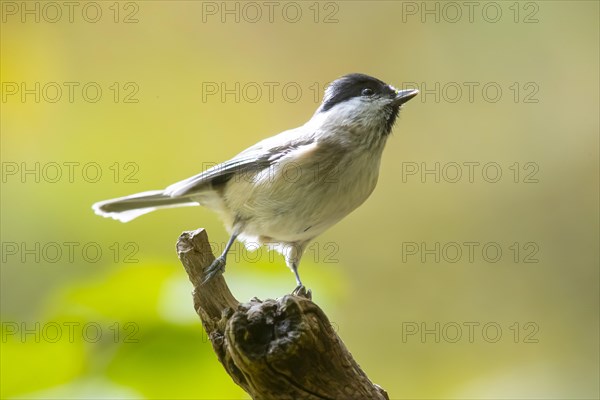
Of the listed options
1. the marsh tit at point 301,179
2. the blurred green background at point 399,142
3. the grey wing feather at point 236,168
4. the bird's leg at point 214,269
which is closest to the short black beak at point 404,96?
the marsh tit at point 301,179

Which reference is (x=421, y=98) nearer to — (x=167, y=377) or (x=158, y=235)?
(x=158, y=235)

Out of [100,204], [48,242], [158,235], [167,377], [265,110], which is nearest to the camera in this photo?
[167,377]

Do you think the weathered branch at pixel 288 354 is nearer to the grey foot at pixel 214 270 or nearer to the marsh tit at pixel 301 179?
the grey foot at pixel 214 270

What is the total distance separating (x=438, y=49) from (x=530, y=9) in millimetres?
570

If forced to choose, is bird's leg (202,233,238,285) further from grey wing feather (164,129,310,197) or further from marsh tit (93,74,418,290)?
grey wing feather (164,129,310,197)

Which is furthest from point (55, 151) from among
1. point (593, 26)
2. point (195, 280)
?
point (593, 26)

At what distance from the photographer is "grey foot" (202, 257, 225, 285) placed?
179 centimetres

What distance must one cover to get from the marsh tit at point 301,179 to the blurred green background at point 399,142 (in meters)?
1.22

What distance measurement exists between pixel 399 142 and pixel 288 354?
109 inches

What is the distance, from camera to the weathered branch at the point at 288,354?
4.50 feet

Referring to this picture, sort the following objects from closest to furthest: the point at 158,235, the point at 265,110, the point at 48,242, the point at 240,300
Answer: the point at 240,300 < the point at 48,242 < the point at 158,235 < the point at 265,110

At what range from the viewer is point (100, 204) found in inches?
92.1

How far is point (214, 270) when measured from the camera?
1818mm

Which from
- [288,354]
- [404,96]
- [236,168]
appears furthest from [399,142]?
[288,354]
